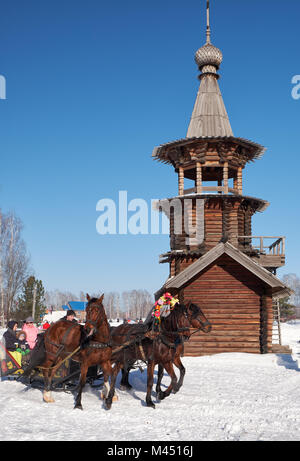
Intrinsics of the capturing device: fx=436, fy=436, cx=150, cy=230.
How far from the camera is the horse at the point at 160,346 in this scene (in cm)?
970

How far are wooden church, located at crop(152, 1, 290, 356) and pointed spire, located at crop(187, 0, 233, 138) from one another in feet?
0.17

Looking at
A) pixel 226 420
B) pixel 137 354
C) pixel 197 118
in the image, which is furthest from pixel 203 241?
pixel 226 420

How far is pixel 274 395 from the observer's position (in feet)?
35.4

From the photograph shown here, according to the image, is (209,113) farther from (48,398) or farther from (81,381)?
(48,398)

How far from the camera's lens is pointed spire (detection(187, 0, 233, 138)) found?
2292cm

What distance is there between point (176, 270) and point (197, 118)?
8366mm

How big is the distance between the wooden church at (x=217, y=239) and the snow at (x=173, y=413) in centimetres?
559

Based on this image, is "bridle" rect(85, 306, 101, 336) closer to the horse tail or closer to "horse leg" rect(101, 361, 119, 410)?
"horse leg" rect(101, 361, 119, 410)

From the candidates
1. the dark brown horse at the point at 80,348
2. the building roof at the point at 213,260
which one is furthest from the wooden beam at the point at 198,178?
the dark brown horse at the point at 80,348

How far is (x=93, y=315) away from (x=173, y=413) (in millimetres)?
2492

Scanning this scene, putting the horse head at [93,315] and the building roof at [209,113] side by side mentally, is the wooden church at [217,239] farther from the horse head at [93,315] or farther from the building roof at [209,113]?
the horse head at [93,315]

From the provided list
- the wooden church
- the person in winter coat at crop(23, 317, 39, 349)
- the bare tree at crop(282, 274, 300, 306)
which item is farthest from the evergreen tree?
the bare tree at crop(282, 274, 300, 306)

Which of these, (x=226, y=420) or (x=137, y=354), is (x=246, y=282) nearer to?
(x=137, y=354)

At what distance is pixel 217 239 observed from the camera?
70.4ft
